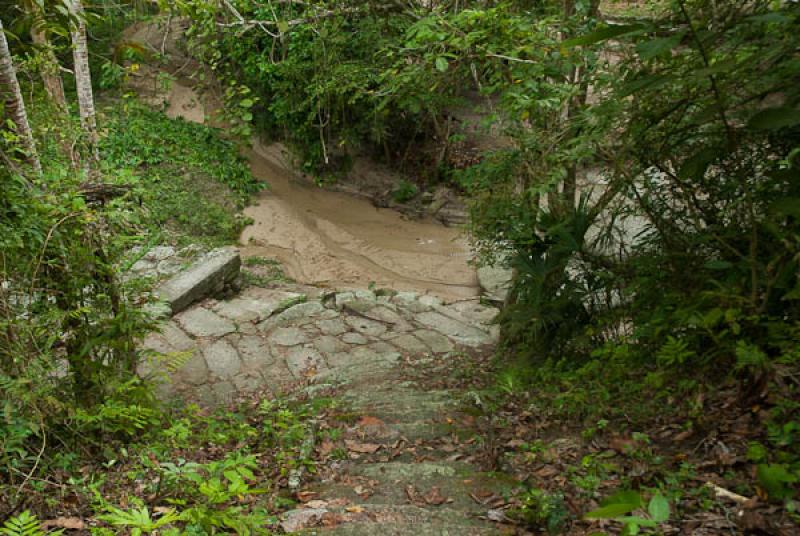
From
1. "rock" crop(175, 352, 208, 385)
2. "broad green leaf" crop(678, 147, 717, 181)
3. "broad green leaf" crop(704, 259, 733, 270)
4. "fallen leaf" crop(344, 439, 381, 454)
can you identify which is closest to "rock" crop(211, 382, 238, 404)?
"rock" crop(175, 352, 208, 385)

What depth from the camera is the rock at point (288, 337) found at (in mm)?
6543

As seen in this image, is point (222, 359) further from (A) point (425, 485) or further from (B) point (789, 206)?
(B) point (789, 206)

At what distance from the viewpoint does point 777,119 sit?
184 centimetres

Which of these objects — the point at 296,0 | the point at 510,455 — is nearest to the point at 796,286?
the point at 510,455

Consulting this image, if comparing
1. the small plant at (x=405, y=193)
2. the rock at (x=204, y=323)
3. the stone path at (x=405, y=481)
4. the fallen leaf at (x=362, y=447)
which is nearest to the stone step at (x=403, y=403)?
the stone path at (x=405, y=481)

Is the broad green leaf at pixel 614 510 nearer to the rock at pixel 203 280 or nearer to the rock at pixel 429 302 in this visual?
the rock at pixel 203 280

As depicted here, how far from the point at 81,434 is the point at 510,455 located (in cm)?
211

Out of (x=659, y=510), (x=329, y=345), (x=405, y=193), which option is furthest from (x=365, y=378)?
(x=405, y=193)

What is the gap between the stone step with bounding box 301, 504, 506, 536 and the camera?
7.25ft

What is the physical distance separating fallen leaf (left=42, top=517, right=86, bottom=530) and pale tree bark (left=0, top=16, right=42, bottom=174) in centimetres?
184

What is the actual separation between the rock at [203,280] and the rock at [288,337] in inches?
44.8

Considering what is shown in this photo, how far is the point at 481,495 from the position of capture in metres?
2.58

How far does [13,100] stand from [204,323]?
146 inches

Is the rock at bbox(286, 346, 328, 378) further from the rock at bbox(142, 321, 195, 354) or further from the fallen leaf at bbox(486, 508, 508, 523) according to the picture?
the fallen leaf at bbox(486, 508, 508, 523)
